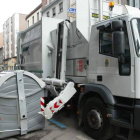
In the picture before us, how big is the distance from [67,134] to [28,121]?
3.27ft

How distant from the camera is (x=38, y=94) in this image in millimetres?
4418

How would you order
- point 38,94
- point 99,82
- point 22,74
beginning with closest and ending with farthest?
point 99,82 < point 22,74 < point 38,94

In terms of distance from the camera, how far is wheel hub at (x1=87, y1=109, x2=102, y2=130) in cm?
365

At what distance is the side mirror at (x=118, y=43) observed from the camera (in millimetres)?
2999

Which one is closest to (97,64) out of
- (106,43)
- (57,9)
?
(106,43)

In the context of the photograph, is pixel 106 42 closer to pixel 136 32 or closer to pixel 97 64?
pixel 97 64

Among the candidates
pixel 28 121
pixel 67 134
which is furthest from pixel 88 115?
pixel 28 121

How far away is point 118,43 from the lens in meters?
3.02

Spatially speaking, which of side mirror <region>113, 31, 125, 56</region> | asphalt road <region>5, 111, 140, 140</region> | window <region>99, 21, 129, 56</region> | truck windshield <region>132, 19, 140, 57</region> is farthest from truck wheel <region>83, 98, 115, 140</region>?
truck windshield <region>132, 19, 140, 57</region>

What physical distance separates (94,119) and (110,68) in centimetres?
117

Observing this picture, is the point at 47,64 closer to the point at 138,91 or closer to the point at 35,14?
the point at 138,91

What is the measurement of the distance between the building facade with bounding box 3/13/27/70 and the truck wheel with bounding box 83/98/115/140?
154 ft

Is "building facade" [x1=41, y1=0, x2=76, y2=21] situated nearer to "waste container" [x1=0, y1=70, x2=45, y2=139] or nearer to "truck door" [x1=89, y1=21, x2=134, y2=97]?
"waste container" [x1=0, y1=70, x2=45, y2=139]

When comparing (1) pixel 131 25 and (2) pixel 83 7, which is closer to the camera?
(1) pixel 131 25
